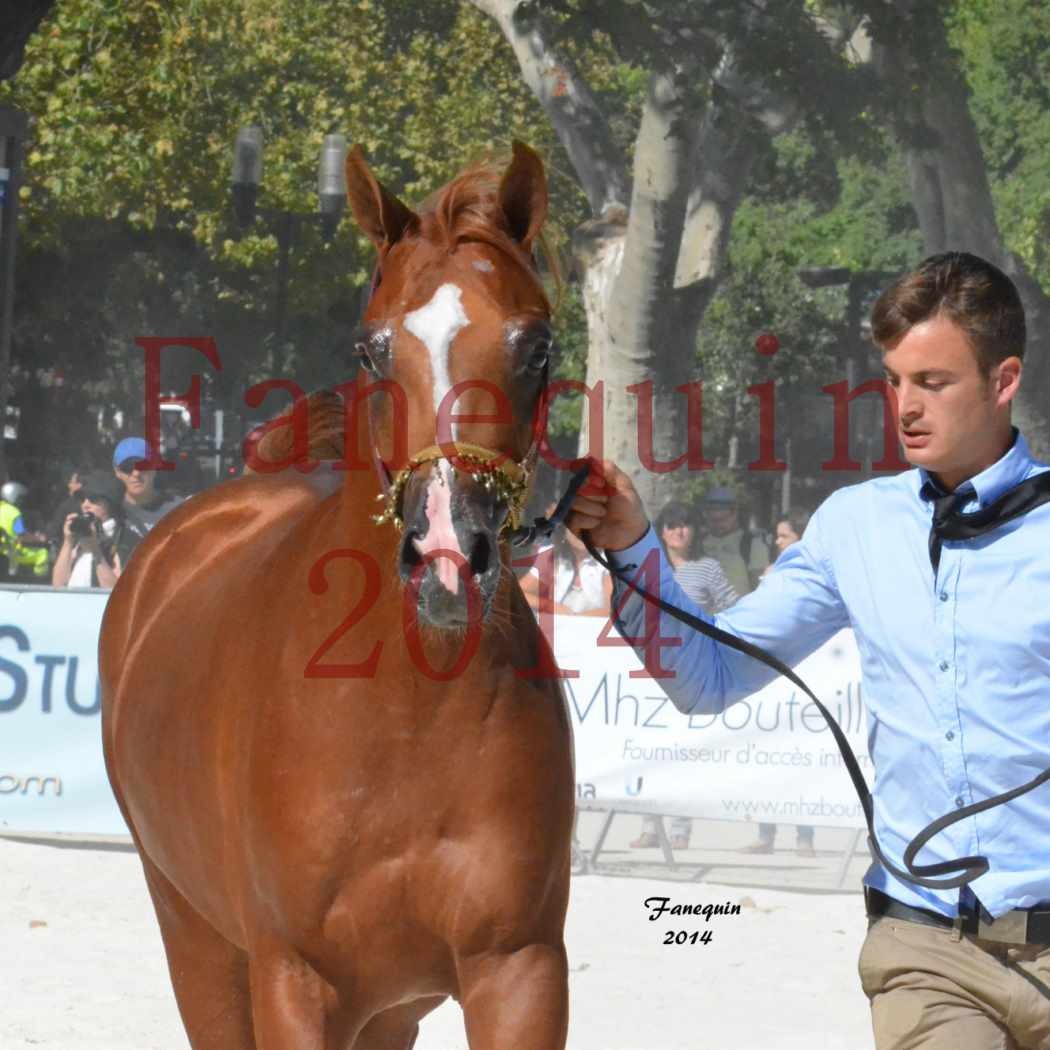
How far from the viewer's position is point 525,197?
10.0ft

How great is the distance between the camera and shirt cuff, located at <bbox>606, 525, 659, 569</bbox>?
292cm

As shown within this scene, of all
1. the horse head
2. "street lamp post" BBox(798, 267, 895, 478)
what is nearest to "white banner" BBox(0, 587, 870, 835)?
the horse head

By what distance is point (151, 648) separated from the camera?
13.8ft

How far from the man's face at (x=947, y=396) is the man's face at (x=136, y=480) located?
25.1 ft

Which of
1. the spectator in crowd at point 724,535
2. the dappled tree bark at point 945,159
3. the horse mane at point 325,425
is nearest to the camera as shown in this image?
the horse mane at point 325,425

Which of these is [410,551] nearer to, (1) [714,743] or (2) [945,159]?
Answer: (1) [714,743]

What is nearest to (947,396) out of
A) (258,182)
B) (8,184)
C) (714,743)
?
(714,743)

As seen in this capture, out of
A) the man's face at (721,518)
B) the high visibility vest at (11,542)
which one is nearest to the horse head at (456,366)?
the man's face at (721,518)

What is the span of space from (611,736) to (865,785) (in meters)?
5.73

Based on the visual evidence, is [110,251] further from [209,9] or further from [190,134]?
[209,9]

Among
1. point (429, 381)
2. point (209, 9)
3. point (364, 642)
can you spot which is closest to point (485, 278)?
point (429, 381)

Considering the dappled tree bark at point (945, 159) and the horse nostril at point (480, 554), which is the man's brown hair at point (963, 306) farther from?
the dappled tree bark at point (945, 159)

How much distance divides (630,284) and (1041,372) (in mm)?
3869

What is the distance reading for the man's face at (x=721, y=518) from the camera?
11.0 meters
